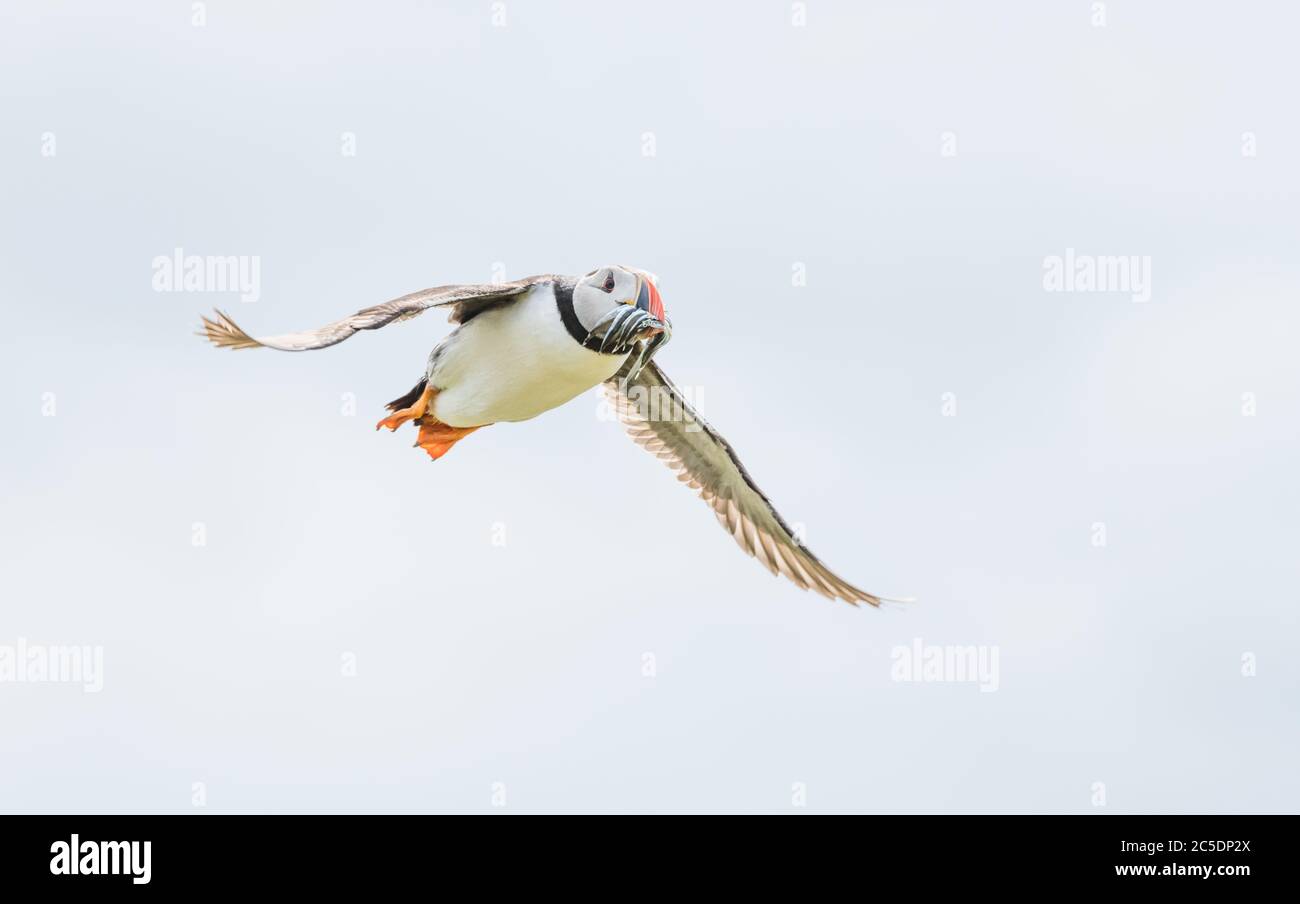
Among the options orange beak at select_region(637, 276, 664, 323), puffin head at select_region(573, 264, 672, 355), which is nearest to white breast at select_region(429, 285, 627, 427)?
puffin head at select_region(573, 264, 672, 355)

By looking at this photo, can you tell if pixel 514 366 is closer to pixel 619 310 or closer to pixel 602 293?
pixel 602 293

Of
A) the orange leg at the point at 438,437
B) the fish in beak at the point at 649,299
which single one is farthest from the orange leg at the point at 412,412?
the fish in beak at the point at 649,299

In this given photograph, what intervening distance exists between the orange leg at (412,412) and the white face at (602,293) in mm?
2457

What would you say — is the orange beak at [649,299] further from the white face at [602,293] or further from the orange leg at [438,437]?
the orange leg at [438,437]

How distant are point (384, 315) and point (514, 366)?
3053 millimetres

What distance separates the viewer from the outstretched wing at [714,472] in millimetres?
22859

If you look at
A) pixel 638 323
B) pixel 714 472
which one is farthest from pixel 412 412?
pixel 714 472

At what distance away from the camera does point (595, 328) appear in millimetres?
18219

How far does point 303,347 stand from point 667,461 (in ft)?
30.8

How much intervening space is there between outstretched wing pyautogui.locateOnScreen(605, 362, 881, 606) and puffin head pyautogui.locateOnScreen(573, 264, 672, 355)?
4.36 metres

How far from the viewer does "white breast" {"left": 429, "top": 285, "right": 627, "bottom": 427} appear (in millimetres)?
18594

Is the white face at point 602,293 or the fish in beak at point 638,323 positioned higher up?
the white face at point 602,293

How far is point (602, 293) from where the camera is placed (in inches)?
717
